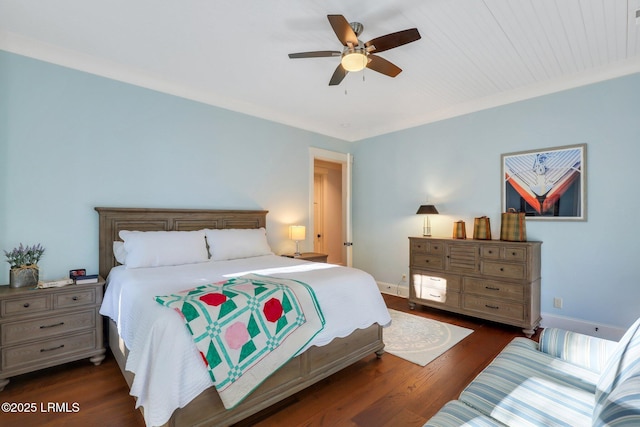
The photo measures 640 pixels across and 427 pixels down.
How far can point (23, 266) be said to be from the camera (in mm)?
2502

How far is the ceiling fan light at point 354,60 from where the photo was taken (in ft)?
7.23

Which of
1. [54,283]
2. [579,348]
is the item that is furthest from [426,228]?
[54,283]

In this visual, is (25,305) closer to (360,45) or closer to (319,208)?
(360,45)

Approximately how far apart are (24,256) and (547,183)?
5.10 meters

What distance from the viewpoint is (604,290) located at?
3.06 metres

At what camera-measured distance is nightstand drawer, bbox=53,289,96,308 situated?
247 centimetres

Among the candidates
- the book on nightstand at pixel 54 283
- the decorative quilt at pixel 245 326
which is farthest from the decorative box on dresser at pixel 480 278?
A: the book on nightstand at pixel 54 283

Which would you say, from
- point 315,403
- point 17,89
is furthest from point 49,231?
point 315,403

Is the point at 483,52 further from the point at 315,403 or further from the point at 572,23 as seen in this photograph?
the point at 315,403

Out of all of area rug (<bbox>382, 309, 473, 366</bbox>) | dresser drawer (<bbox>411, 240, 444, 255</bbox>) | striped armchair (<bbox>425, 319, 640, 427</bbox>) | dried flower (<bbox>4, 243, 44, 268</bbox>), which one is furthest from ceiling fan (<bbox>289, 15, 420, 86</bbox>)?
dried flower (<bbox>4, 243, 44, 268</bbox>)

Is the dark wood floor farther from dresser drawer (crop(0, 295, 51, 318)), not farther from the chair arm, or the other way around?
the chair arm

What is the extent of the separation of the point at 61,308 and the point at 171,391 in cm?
170

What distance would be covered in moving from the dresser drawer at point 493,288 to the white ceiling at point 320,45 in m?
2.16

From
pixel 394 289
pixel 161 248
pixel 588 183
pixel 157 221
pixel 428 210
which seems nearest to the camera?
pixel 161 248
